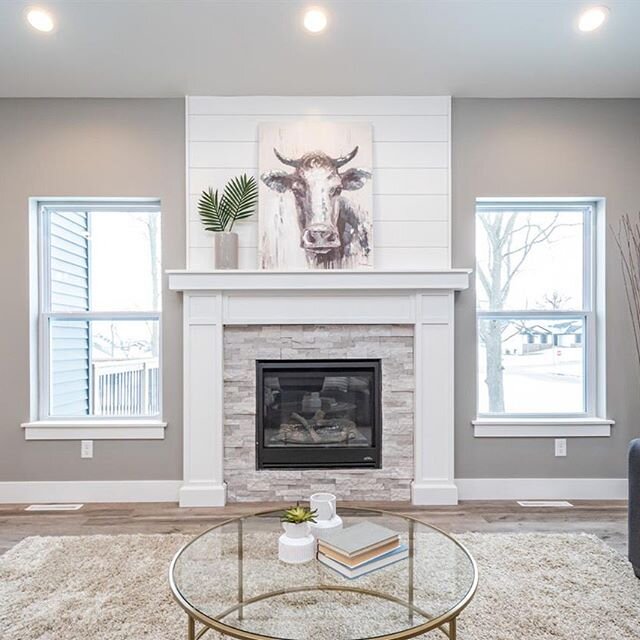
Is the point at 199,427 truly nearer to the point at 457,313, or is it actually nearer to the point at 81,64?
the point at 457,313

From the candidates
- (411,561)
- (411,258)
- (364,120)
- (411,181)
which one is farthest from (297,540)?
(364,120)

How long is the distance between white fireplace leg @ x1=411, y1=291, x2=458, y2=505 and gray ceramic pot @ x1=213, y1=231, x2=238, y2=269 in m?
1.23

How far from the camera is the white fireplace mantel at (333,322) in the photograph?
3.20m

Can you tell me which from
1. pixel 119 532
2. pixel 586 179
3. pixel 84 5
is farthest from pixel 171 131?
pixel 586 179

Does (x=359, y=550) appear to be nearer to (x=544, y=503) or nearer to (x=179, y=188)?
→ (x=544, y=503)

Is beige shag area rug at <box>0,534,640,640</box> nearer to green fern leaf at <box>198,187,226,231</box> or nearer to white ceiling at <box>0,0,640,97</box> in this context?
green fern leaf at <box>198,187,226,231</box>

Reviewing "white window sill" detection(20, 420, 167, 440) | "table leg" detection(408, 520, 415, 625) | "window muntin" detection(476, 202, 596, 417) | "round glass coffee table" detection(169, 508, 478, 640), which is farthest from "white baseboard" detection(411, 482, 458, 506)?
"white window sill" detection(20, 420, 167, 440)

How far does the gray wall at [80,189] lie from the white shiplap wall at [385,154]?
0.22m

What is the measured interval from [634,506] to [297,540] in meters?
1.55

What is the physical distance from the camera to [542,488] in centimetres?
337

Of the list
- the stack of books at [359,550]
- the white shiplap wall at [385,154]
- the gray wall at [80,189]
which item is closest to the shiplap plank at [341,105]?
the white shiplap wall at [385,154]

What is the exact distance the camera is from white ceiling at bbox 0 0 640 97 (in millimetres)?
2740

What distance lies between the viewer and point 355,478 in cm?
329

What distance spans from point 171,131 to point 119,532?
251 centimetres
